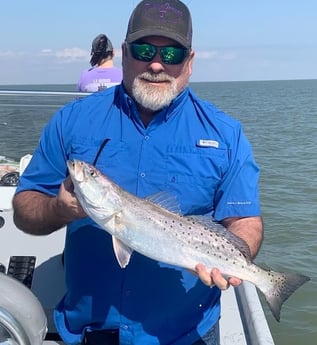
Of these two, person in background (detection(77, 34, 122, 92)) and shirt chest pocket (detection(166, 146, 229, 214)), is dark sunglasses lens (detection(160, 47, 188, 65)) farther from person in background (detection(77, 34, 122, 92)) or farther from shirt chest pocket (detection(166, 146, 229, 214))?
person in background (detection(77, 34, 122, 92))

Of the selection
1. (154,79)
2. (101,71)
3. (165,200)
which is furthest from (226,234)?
(101,71)

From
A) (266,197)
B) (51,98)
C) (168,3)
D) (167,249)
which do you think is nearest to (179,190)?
(167,249)

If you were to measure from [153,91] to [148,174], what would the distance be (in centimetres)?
42

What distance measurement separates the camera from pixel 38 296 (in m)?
4.31

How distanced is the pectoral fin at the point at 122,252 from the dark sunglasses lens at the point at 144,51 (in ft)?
3.08

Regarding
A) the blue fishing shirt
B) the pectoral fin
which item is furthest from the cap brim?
the pectoral fin

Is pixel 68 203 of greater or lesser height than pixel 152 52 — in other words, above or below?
below

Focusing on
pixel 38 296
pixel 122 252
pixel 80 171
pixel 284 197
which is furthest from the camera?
pixel 284 197

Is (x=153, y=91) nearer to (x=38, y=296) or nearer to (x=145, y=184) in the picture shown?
(x=145, y=184)

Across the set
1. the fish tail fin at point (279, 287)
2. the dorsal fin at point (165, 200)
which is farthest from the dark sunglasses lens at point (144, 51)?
the fish tail fin at point (279, 287)

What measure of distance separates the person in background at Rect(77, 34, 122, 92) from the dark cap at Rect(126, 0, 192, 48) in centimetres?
294

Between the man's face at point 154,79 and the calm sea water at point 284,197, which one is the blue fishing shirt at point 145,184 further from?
the calm sea water at point 284,197

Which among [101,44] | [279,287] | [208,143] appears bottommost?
[279,287]

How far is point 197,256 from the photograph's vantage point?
116 inches
